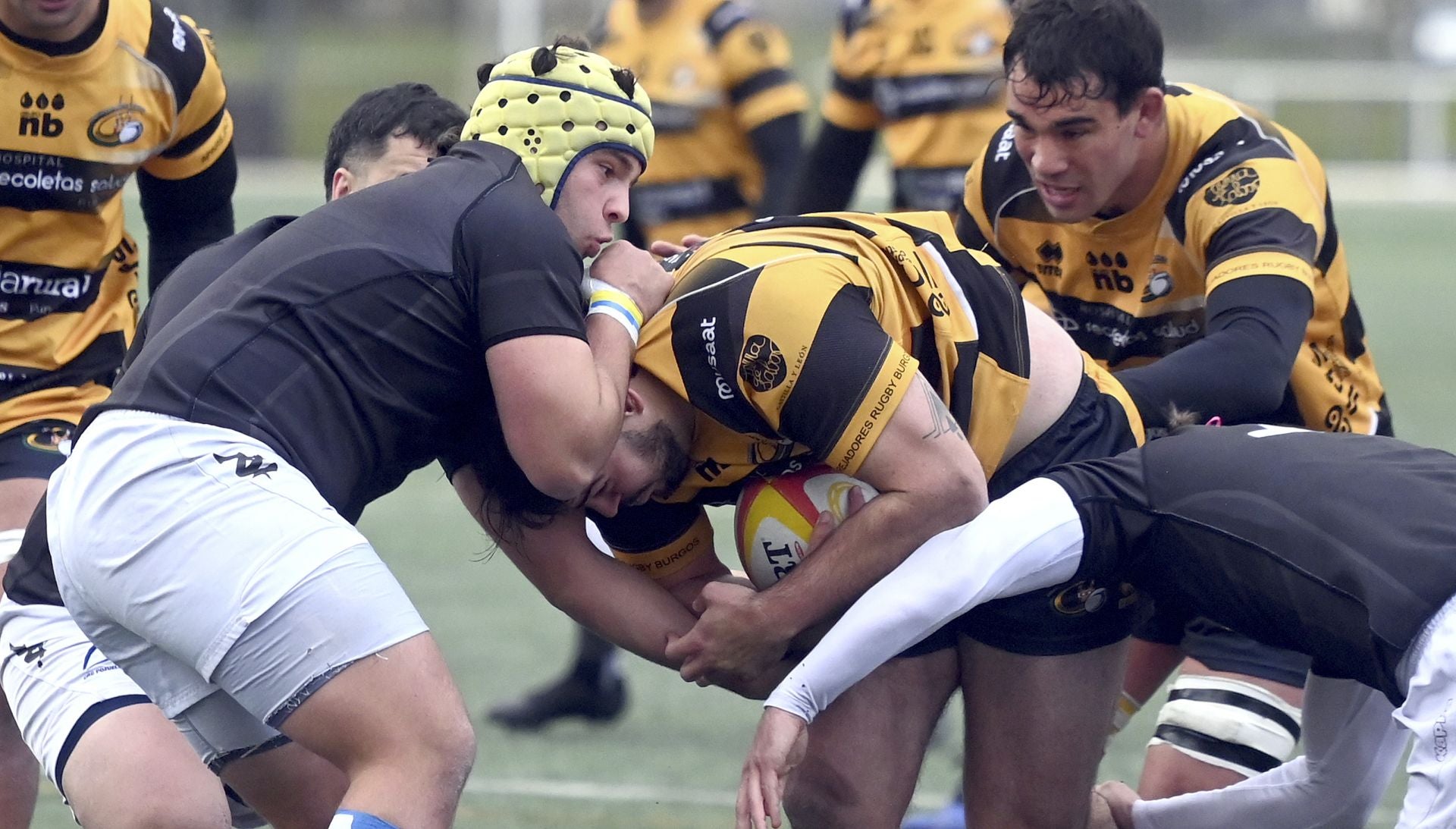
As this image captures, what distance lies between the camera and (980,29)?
6883 mm

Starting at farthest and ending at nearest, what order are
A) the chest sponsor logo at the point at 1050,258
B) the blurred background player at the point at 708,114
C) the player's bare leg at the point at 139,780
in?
1. the blurred background player at the point at 708,114
2. the chest sponsor logo at the point at 1050,258
3. the player's bare leg at the point at 139,780

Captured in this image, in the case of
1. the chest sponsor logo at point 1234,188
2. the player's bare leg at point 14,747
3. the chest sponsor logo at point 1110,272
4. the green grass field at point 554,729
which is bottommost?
the green grass field at point 554,729

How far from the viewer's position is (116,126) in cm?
482

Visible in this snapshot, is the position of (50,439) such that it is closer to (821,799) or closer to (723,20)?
(821,799)

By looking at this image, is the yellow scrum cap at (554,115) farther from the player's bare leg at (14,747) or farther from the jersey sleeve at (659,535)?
the player's bare leg at (14,747)

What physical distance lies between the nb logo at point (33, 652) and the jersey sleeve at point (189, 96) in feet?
5.35

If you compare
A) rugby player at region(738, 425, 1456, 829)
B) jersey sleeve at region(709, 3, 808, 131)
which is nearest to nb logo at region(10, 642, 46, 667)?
rugby player at region(738, 425, 1456, 829)

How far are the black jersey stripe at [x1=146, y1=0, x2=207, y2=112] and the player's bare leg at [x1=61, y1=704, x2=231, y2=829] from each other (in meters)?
1.88

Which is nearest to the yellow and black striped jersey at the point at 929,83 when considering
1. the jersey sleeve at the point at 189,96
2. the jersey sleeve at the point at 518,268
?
the jersey sleeve at the point at 189,96

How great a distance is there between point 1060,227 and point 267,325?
7.19 ft

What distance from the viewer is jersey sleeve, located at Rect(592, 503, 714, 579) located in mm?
4215

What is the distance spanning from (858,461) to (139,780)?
4.78 ft

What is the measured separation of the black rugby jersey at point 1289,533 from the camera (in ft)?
11.3

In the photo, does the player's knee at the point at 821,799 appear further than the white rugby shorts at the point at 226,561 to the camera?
Yes
